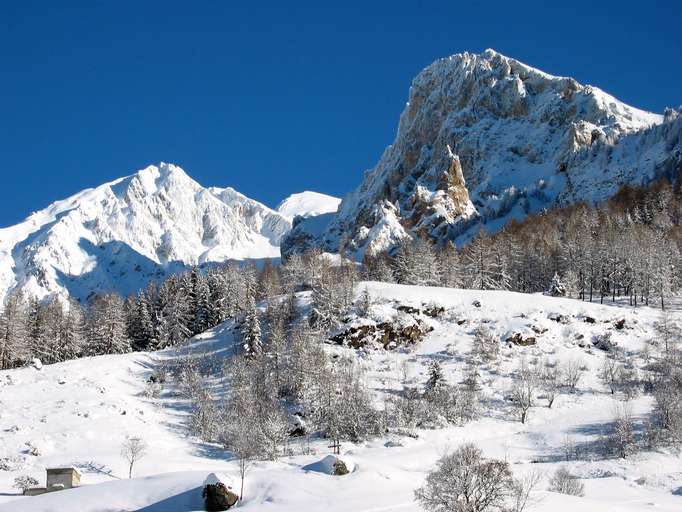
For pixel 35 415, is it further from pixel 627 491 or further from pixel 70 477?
pixel 627 491

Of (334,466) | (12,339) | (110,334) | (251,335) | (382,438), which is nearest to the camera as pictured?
(334,466)

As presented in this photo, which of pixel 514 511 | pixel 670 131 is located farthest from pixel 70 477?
pixel 670 131

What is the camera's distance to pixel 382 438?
220ft

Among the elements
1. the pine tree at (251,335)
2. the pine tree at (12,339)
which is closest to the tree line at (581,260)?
the pine tree at (251,335)

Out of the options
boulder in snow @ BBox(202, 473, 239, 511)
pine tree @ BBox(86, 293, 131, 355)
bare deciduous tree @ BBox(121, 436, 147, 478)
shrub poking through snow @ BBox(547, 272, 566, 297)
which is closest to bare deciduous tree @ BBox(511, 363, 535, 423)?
shrub poking through snow @ BBox(547, 272, 566, 297)

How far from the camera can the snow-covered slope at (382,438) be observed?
39031mm

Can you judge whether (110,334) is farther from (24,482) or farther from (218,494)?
(218,494)

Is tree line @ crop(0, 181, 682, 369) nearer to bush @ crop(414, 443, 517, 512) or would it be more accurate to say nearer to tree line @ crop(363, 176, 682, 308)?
tree line @ crop(363, 176, 682, 308)

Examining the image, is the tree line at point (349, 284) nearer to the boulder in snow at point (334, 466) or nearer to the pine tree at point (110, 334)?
the pine tree at point (110, 334)

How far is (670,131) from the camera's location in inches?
7643

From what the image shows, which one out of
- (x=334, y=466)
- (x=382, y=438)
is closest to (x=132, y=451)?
(x=334, y=466)

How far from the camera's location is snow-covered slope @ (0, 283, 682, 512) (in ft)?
128

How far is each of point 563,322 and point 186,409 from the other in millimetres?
50240

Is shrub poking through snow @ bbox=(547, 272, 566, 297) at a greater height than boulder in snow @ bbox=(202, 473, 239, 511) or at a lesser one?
greater
